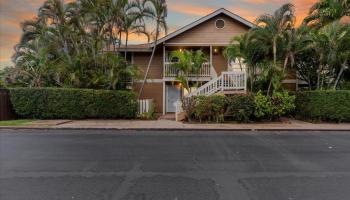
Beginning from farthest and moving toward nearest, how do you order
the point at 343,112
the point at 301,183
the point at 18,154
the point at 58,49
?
the point at 58,49, the point at 343,112, the point at 18,154, the point at 301,183

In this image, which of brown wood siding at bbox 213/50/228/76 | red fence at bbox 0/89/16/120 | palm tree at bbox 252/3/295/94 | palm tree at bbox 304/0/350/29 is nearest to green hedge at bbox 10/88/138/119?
red fence at bbox 0/89/16/120

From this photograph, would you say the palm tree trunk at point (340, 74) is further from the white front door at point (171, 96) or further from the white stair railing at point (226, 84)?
the white front door at point (171, 96)

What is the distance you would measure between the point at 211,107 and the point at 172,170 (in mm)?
10853

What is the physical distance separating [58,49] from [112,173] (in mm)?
16504

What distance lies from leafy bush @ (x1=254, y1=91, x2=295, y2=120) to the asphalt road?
6.32 metres

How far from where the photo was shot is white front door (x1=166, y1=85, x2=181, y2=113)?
24.2 metres

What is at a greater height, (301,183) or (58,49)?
(58,49)

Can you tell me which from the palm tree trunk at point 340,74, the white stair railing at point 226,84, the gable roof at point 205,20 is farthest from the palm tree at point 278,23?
the gable roof at point 205,20

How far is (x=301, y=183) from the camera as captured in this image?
5.98 metres

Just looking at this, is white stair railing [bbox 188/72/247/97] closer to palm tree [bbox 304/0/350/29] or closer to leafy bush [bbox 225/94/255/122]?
leafy bush [bbox 225/94/255/122]

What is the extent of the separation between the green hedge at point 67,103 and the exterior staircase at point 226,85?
472cm

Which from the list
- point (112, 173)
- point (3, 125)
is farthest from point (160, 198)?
point (3, 125)

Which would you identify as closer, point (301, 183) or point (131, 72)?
point (301, 183)

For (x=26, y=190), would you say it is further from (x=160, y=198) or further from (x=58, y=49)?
(x=58, y=49)
